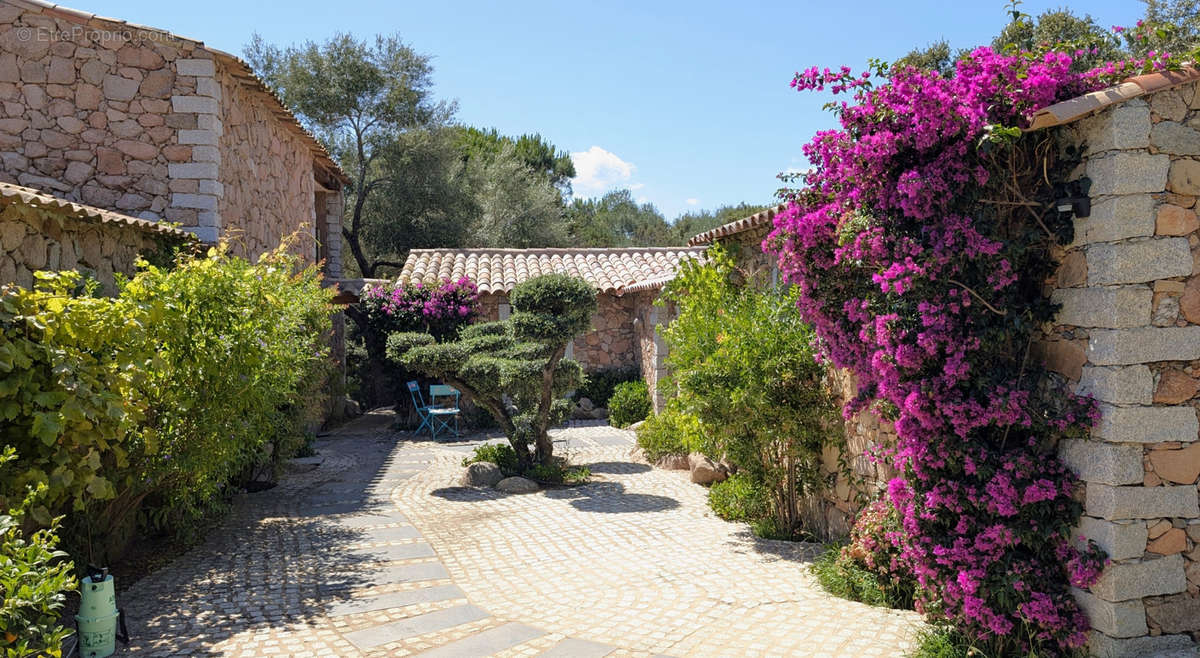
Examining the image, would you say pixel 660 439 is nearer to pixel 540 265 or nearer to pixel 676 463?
pixel 676 463

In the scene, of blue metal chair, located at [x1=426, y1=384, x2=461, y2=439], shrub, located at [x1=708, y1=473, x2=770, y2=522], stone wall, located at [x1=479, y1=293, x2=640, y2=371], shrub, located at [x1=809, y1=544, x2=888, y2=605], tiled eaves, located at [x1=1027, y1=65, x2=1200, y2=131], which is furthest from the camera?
stone wall, located at [x1=479, y1=293, x2=640, y2=371]

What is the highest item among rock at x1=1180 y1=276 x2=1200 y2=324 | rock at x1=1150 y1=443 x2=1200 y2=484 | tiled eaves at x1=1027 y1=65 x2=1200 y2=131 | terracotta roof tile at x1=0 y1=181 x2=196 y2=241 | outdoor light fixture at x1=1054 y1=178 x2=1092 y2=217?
tiled eaves at x1=1027 y1=65 x2=1200 y2=131

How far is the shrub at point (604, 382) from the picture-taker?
49.5ft

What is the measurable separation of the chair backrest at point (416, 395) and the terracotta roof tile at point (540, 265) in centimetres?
214

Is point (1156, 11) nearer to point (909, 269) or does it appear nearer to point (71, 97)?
point (909, 269)

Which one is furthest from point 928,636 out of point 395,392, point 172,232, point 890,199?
point 395,392

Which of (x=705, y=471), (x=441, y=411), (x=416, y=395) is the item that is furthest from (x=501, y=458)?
(x=416, y=395)

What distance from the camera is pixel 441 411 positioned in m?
12.6

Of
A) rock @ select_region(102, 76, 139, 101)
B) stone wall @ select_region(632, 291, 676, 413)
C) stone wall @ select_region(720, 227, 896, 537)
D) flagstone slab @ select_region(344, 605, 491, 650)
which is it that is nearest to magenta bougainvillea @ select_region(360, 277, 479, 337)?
stone wall @ select_region(632, 291, 676, 413)

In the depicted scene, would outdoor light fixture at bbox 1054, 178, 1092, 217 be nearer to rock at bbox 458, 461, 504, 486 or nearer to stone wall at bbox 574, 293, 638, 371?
rock at bbox 458, 461, 504, 486

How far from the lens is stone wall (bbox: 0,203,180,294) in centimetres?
564

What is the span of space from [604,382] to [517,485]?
6.26 meters

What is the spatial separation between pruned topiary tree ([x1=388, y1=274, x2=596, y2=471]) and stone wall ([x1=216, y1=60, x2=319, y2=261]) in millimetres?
2341

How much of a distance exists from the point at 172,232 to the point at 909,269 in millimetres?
7350
